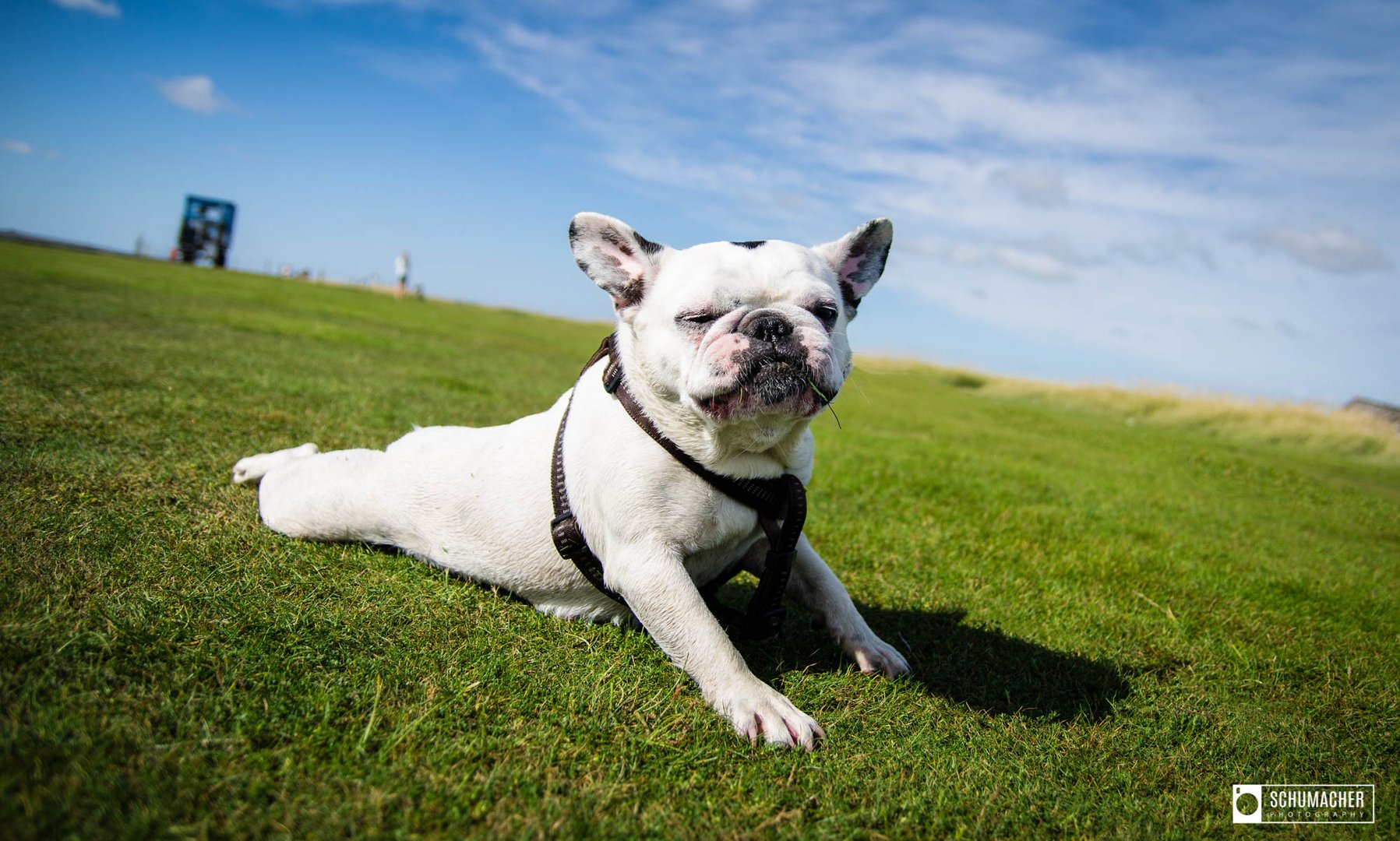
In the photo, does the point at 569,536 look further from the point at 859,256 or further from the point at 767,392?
the point at 859,256

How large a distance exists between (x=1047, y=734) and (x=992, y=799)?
2.18 ft

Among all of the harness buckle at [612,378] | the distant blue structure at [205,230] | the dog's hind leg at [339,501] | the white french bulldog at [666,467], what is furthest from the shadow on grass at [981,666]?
the distant blue structure at [205,230]

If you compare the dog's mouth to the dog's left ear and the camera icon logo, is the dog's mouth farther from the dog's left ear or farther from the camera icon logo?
the camera icon logo

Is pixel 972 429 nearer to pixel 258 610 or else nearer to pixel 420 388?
pixel 420 388

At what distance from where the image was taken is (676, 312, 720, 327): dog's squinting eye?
3.15 meters

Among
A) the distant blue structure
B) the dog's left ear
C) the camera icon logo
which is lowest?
the camera icon logo

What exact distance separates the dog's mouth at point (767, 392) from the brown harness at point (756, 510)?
0.27m

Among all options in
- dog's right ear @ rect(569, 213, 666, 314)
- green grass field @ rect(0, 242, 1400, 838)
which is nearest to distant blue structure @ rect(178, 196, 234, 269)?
green grass field @ rect(0, 242, 1400, 838)

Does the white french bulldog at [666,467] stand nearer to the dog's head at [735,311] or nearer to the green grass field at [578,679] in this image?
the dog's head at [735,311]

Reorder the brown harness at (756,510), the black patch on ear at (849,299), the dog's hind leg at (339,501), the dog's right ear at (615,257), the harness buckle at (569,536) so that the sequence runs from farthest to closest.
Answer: the dog's hind leg at (339,501) → the black patch on ear at (849,299) → the dog's right ear at (615,257) → the harness buckle at (569,536) → the brown harness at (756,510)

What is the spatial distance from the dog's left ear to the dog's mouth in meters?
0.88

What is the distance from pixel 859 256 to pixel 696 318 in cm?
100

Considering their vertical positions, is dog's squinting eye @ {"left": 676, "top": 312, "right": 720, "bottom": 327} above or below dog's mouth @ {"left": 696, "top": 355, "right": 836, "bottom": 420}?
above

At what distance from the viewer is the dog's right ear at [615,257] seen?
3.38m
